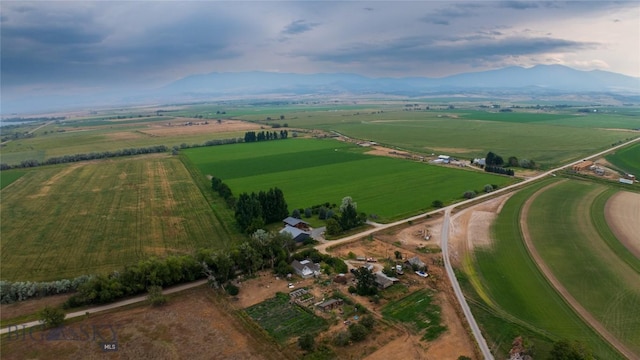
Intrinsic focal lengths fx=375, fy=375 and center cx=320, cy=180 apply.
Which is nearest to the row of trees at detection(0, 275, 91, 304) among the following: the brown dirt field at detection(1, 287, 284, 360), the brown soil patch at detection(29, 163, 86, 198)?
the brown dirt field at detection(1, 287, 284, 360)

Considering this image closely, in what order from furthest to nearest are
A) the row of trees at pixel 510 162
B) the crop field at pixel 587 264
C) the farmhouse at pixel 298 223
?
the row of trees at pixel 510 162 → the farmhouse at pixel 298 223 → the crop field at pixel 587 264

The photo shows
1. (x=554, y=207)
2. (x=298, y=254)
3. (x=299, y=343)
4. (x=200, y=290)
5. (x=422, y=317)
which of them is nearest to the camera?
(x=299, y=343)

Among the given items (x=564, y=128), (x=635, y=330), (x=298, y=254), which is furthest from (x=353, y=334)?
(x=564, y=128)

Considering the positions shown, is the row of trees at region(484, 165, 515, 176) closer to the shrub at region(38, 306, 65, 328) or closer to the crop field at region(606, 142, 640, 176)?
the crop field at region(606, 142, 640, 176)

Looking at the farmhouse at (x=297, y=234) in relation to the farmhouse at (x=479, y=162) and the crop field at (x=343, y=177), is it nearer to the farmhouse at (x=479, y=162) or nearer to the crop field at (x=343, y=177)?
the crop field at (x=343, y=177)

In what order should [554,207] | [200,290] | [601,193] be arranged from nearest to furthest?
[200,290] < [554,207] < [601,193]

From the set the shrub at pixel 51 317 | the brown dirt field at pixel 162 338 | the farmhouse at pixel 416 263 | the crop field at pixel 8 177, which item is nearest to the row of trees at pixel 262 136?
the crop field at pixel 8 177

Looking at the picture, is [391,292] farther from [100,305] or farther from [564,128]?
[564,128]
